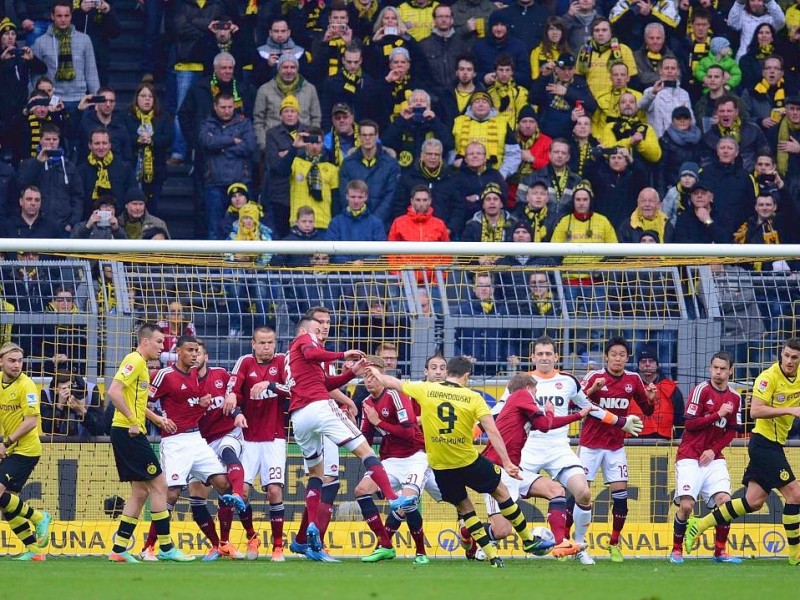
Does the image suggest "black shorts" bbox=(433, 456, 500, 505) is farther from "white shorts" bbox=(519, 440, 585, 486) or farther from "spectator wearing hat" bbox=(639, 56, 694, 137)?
"spectator wearing hat" bbox=(639, 56, 694, 137)

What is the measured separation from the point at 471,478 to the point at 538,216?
5.69 m

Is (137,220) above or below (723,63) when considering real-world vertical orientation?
below

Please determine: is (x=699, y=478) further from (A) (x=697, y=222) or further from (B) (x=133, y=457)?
(B) (x=133, y=457)

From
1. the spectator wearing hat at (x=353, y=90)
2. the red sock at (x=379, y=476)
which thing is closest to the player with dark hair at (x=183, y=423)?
the red sock at (x=379, y=476)

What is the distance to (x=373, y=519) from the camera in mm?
12391

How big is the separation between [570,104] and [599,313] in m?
4.09

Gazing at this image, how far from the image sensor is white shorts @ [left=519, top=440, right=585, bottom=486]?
12.6m

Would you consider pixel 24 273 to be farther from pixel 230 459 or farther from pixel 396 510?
pixel 396 510

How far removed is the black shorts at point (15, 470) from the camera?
1230cm

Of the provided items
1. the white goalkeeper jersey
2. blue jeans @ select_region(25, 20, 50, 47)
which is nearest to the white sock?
the white goalkeeper jersey

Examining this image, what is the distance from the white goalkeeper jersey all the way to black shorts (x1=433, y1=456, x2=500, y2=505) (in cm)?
135

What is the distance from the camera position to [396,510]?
1244 centimetres

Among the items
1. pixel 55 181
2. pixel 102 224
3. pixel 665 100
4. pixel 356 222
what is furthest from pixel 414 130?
pixel 55 181

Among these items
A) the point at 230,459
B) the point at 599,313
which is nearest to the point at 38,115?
the point at 230,459
